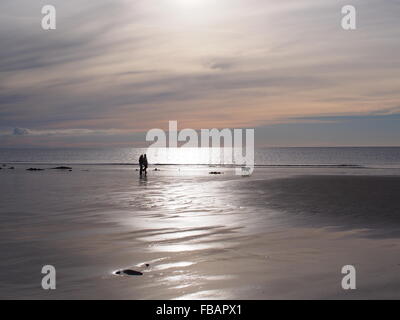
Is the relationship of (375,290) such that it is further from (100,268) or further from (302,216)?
(302,216)

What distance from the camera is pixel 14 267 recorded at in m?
10.1

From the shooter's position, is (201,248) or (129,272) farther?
(201,248)

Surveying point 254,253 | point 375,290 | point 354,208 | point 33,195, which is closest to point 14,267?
point 254,253

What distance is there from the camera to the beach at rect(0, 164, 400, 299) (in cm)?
844

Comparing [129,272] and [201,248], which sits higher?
[201,248]

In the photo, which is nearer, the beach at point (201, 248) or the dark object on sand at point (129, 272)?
the beach at point (201, 248)

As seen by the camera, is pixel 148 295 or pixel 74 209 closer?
pixel 148 295

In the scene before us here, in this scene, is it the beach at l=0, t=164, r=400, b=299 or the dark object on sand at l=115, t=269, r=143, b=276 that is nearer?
the beach at l=0, t=164, r=400, b=299

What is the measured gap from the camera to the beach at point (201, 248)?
8438mm

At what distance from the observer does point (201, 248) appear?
464 inches

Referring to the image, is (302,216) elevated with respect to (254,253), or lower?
elevated

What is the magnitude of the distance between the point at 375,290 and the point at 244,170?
136 ft
